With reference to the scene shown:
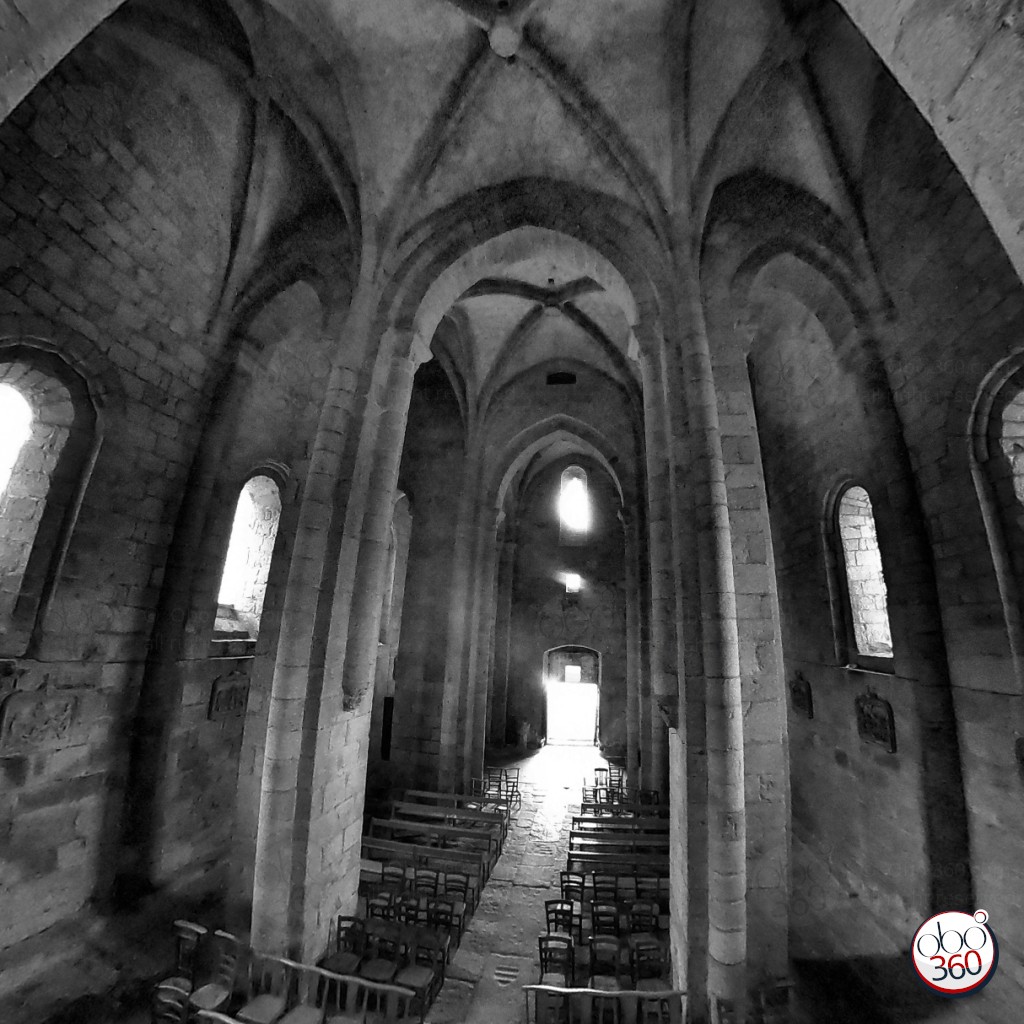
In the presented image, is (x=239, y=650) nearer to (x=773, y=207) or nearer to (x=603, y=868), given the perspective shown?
(x=603, y=868)

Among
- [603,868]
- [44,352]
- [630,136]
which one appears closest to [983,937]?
[603,868]

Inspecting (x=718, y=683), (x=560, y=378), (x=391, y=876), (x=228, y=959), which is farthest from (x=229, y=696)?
(x=560, y=378)

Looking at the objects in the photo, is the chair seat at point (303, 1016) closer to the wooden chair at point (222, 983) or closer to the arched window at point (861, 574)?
the wooden chair at point (222, 983)

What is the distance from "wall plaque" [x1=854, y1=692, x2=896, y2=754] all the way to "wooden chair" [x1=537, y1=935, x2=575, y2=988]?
188 inches

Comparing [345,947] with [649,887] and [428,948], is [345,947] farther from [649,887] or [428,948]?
[649,887]

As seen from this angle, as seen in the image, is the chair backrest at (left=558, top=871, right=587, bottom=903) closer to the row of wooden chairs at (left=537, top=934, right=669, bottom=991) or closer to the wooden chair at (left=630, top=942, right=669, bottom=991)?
the row of wooden chairs at (left=537, top=934, right=669, bottom=991)

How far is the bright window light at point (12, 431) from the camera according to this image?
18.6 ft

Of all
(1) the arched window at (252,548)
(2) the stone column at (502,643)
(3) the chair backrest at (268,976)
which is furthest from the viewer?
(2) the stone column at (502,643)

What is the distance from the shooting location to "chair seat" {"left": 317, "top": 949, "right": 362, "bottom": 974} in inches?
189

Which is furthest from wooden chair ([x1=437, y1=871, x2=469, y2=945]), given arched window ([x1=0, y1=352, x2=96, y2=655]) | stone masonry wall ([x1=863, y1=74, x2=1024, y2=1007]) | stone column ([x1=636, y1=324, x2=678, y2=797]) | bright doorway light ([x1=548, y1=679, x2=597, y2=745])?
bright doorway light ([x1=548, y1=679, x2=597, y2=745])

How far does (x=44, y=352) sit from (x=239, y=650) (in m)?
4.68

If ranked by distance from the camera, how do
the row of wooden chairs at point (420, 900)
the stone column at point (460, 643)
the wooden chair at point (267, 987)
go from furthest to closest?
the stone column at point (460, 643) → the row of wooden chairs at point (420, 900) → the wooden chair at point (267, 987)

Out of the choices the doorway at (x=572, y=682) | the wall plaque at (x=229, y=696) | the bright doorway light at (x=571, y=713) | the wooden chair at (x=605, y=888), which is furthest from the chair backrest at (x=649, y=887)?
the bright doorway light at (x=571, y=713)

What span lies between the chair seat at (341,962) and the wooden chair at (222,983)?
2.49 feet
